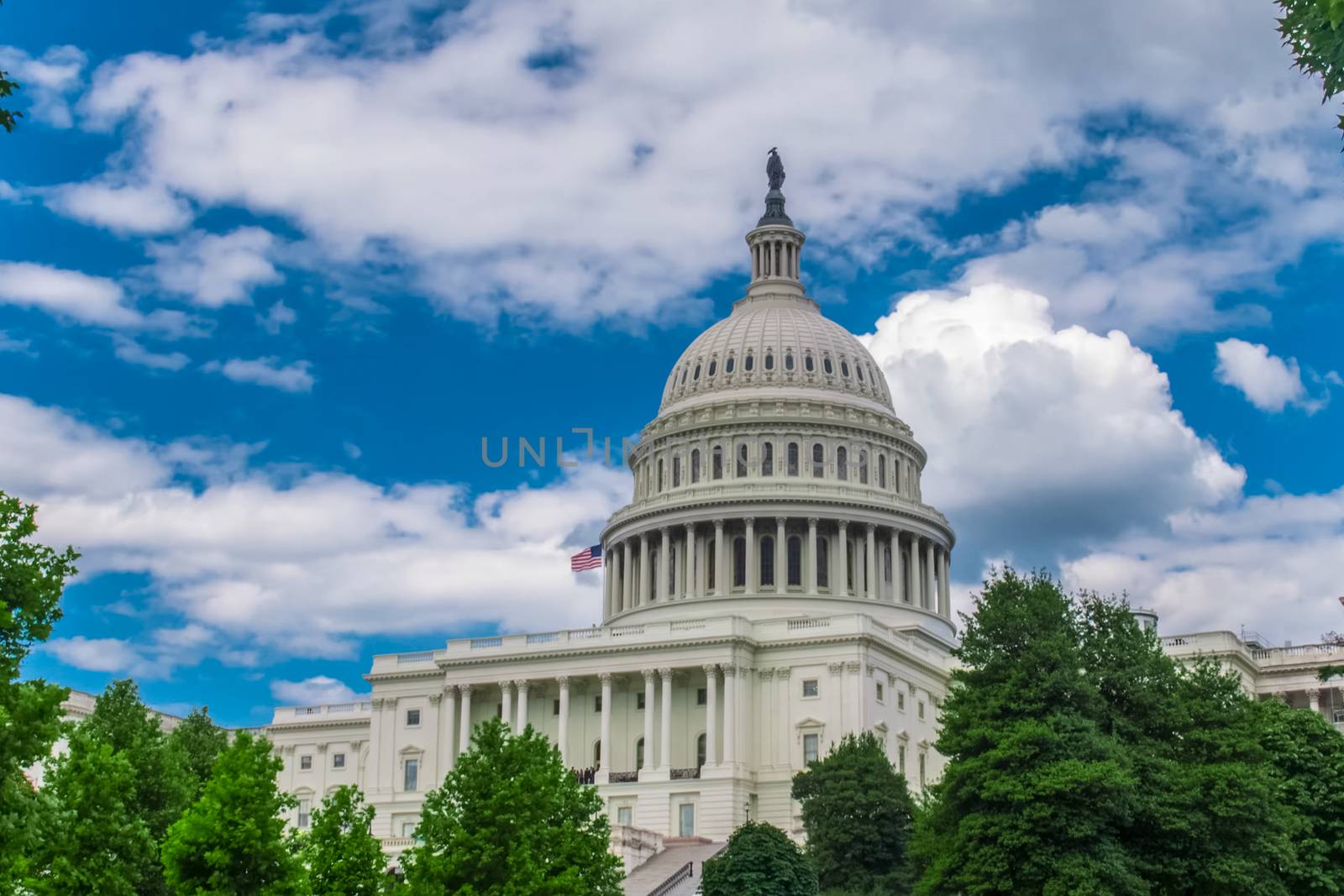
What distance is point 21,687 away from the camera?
33.8 m

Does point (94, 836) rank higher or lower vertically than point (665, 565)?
lower

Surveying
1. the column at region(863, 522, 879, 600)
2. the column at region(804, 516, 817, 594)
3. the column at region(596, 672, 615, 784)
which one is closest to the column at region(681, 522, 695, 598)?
the column at region(804, 516, 817, 594)

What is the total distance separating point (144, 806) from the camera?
5644cm

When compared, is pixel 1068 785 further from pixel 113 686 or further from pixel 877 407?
pixel 877 407

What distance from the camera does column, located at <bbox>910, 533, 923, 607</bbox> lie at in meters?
142

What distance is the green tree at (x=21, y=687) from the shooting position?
106ft

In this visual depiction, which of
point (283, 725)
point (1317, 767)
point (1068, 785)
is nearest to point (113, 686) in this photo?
point (1068, 785)

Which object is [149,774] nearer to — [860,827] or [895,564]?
[860,827]

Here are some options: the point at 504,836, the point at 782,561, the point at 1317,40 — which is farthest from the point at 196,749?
the point at 782,561

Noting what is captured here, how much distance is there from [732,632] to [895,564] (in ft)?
93.0

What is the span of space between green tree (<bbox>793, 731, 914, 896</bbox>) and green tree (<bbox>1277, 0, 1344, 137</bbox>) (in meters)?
60.9

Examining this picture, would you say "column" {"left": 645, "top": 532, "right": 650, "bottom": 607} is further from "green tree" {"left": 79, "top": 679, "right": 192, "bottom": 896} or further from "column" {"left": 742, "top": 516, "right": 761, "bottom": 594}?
"green tree" {"left": 79, "top": 679, "right": 192, "bottom": 896}

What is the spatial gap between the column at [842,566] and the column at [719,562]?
854 centimetres

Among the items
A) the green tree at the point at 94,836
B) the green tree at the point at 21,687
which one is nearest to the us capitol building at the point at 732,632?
the green tree at the point at 94,836
